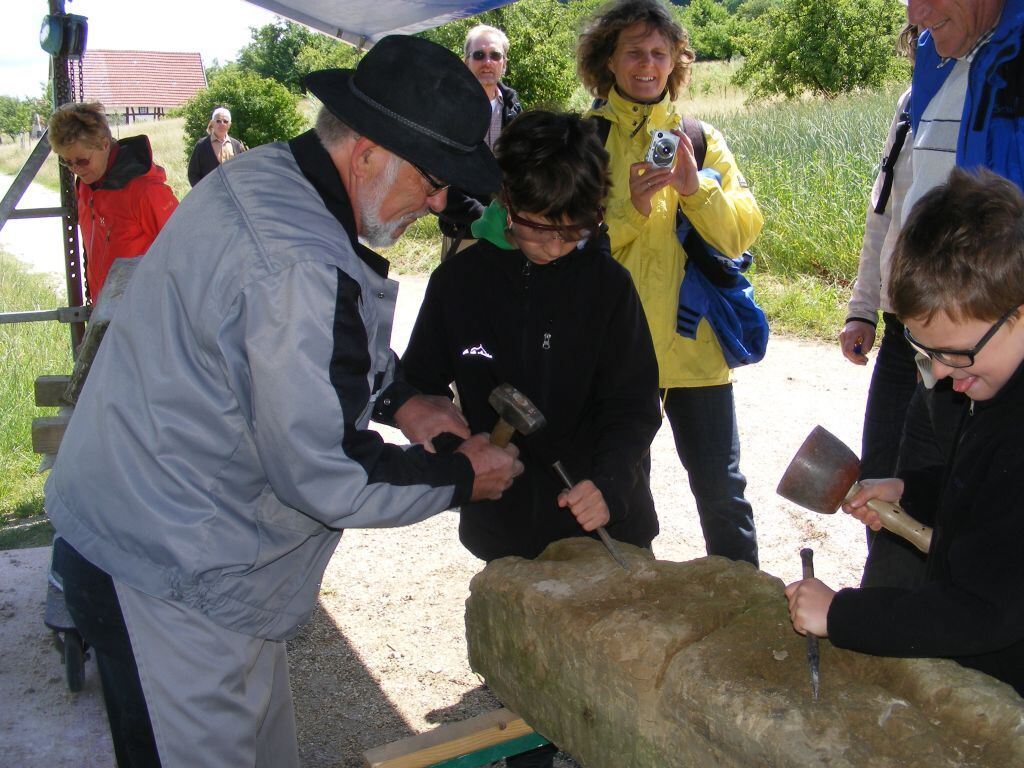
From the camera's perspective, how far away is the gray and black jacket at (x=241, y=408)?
1729 millimetres

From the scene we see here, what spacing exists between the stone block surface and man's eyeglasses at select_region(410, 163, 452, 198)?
0.90 m

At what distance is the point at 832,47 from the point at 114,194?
2218 centimetres

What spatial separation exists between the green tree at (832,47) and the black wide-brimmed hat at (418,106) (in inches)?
909

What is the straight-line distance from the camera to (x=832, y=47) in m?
23.7

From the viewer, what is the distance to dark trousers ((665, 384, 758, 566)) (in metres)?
3.19

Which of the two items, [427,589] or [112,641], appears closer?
[112,641]

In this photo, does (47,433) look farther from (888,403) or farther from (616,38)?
(888,403)

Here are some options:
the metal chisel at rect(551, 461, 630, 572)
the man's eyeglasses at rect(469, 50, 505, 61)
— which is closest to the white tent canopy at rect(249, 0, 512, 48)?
the man's eyeglasses at rect(469, 50, 505, 61)

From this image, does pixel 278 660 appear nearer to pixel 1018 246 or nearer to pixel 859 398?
pixel 1018 246

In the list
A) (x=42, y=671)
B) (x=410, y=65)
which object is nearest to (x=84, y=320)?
(x=42, y=671)

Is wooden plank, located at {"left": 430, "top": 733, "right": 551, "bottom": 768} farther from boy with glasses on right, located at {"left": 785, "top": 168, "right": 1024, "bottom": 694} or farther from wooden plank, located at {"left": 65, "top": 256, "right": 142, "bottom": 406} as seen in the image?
wooden plank, located at {"left": 65, "top": 256, "right": 142, "bottom": 406}

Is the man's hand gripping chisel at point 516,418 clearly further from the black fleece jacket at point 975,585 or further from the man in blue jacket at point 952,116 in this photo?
the man in blue jacket at point 952,116

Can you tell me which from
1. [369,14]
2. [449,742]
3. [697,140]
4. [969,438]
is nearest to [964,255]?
[969,438]

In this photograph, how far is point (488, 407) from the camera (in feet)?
8.36
